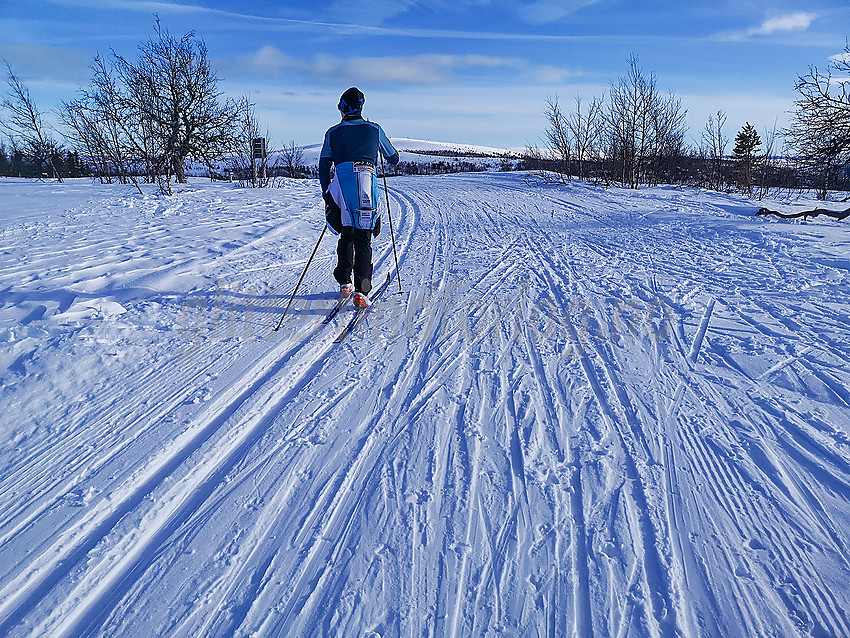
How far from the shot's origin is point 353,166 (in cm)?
455

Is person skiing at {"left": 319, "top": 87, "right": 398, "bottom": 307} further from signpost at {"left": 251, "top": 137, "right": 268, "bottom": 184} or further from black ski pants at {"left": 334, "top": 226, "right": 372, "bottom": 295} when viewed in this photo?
signpost at {"left": 251, "top": 137, "right": 268, "bottom": 184}

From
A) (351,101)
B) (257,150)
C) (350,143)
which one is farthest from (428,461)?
(257,150)

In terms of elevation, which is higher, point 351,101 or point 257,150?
point 257,150

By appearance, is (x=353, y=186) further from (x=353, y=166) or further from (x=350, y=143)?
(x=350, y=143)

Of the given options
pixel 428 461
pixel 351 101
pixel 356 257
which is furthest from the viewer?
pixel 356 257

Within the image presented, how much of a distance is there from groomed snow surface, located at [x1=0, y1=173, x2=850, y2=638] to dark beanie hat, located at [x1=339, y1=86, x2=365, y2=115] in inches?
72.5

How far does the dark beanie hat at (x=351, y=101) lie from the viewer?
14.8 feet

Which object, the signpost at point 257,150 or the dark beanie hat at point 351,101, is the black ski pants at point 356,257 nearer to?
the dark beanie hat at point 351,101

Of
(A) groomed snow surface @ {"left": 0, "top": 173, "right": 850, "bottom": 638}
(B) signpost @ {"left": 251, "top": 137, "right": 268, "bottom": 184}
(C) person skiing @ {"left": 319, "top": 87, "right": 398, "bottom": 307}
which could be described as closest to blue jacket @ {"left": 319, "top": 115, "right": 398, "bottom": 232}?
(C) person skiing @ {"left": 319, "top": 87, "right": 398, "bottom": 307}

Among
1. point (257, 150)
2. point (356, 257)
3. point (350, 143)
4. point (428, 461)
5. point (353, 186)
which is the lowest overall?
point (428, 461)

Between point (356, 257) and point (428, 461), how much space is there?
2.79 meters

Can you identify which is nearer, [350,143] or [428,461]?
[428,461]

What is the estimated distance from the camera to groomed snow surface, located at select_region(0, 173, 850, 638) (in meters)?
1.61

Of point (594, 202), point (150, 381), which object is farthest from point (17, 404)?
point (594, 202)
